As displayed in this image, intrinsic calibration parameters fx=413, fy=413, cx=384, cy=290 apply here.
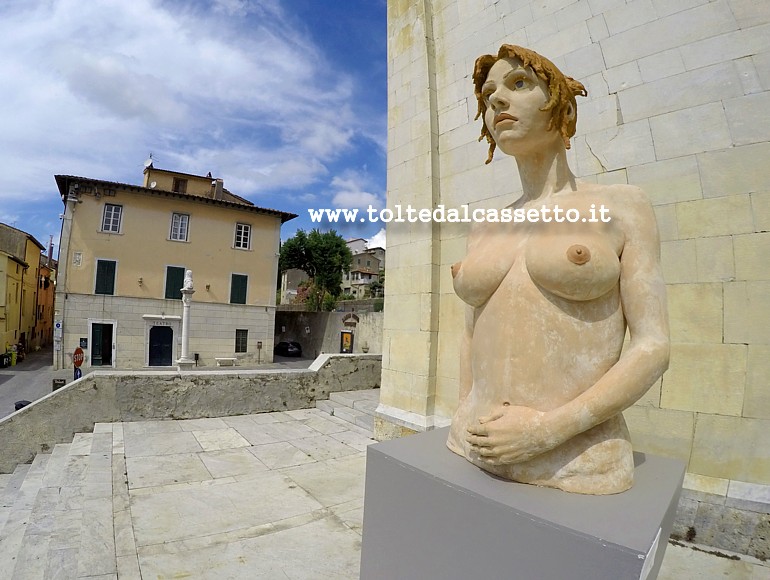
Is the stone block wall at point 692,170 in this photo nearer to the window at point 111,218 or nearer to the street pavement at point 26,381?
the street pavement at point 26,381

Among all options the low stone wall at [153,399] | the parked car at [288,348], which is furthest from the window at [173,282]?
the low stone wall at [153,399]

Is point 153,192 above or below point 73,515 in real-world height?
above

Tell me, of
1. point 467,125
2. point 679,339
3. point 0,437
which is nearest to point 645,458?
point 679,339

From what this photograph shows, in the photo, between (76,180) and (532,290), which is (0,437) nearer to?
(532,290)

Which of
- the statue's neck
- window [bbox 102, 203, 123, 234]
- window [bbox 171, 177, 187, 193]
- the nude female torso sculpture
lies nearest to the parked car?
window [bbox 171, 177, 187, 193]

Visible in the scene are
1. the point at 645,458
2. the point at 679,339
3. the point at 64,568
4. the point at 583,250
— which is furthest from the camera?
the point at 679,339

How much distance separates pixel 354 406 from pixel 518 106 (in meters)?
6.20

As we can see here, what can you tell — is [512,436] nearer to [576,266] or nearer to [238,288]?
[576,266]

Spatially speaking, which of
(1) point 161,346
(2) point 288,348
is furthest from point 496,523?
(2) point 288,348

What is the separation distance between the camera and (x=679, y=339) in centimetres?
350

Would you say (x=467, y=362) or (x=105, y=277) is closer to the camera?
(x=467, y=362)

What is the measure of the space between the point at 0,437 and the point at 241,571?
536 centimetres

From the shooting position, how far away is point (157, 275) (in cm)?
1984

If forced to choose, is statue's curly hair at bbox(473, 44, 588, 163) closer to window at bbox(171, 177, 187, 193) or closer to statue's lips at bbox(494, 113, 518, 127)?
statue's lips at bbox(494, 113, 518, 127)
